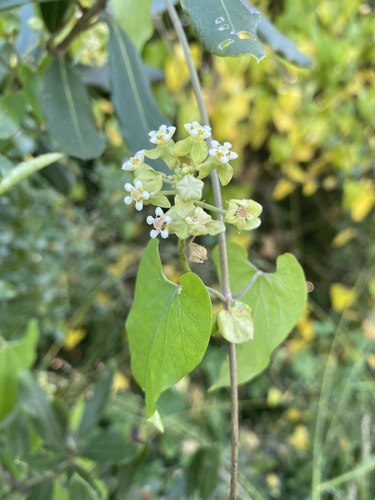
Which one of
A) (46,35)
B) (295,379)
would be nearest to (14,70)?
(46,35)

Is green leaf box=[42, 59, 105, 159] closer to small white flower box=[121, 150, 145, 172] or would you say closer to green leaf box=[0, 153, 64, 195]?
green leaf box=[0, 153, 64, 195]

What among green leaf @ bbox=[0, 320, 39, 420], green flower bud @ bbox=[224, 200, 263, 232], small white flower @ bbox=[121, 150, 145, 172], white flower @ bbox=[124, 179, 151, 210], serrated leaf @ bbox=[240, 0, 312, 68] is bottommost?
green leaf @ bbox=[0, 320, 39, 420]

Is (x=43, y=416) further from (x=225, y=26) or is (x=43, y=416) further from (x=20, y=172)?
(x=225, y=26)

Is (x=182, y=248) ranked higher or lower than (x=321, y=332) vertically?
higher

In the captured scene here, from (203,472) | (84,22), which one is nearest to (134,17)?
(84,22)

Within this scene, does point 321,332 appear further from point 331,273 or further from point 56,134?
point 56,134

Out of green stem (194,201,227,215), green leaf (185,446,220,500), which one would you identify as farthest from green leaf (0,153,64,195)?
green leaf (185,446,220,500)
